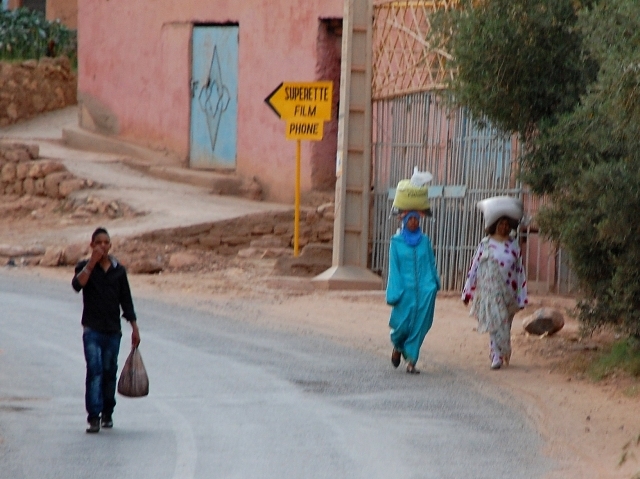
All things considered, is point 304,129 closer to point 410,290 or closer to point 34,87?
point 410,290

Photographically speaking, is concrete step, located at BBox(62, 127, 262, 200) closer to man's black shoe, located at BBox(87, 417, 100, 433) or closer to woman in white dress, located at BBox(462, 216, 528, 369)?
woman in white dress, located at BBox(462, 216, 528, 369)

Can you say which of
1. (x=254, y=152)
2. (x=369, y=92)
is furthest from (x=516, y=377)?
(x=254, y=152)

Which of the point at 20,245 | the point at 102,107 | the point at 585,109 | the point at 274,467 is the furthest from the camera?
the point at 102,107

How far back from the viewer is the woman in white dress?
447 inches

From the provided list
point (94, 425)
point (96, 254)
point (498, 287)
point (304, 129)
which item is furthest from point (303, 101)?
point (94, 425)

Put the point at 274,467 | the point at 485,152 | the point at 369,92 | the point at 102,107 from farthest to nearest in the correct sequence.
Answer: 1. the point at 102,107
2. the point at 369,92
3. the point at 485,152
4. the point at 274,467

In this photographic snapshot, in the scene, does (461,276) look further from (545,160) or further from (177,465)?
(177,465)

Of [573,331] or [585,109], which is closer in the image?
[585,109]

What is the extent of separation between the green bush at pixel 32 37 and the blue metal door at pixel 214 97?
5.92 meters

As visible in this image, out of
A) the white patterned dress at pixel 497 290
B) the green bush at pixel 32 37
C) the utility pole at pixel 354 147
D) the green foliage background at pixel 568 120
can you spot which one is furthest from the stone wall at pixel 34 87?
the white patterned dress at pixel 497 290

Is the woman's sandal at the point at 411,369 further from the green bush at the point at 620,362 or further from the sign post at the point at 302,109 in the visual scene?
the sign post at the point at 302,109

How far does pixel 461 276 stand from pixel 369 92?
2671 mm

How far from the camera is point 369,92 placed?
16.7 m

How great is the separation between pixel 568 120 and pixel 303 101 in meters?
7.21
